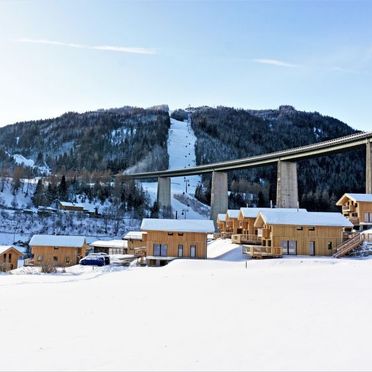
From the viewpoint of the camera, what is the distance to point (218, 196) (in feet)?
345

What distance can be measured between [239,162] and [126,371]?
314ft

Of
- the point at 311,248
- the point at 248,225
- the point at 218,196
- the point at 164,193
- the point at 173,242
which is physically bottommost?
the point at 311,248

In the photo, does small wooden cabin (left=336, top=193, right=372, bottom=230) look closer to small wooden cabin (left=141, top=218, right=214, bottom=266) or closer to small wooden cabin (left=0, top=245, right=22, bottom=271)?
small wooden cabin (left=141, top=218, right=214, bottom=266)

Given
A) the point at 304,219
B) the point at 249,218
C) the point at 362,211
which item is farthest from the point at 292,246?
the point at 362,211

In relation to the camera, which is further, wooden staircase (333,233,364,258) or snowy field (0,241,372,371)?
wooden staircase (333,233,364,258)

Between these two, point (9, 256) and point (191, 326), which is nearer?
point (191, 326)

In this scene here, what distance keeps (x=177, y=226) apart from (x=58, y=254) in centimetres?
1979

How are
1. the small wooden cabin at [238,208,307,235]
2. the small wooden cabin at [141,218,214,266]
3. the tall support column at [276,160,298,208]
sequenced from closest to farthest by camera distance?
the small wooden cabin at [141,218,214,266]
the small wooden cabin at [238,208,307,235]
the tall support column at [276,160,298,208]

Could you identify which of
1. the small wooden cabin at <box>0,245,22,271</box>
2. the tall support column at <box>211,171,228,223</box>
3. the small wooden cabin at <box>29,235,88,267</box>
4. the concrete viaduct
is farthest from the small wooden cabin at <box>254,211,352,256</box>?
the tall support column at <box>211,171,228,223</box>

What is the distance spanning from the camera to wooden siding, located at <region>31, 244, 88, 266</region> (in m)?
55.2

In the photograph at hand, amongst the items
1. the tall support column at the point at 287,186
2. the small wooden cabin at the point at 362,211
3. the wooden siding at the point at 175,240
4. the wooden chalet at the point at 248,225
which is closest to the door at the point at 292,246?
the wooden chalet at the point at 248,225

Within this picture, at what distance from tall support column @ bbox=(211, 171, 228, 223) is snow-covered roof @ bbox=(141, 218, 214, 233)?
5539cm

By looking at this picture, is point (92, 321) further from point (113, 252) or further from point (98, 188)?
point (98, 188)

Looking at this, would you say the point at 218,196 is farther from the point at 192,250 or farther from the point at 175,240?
the point at 175,240
